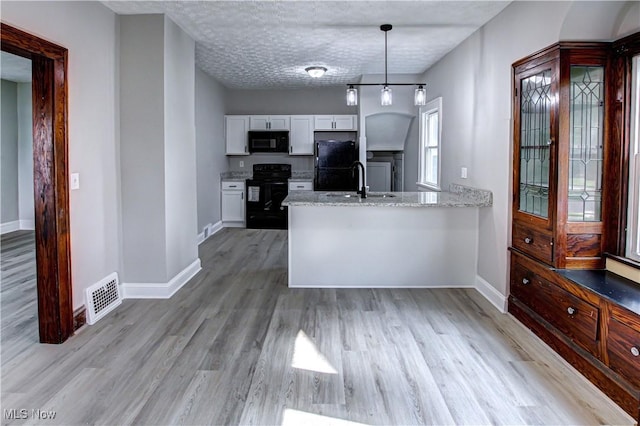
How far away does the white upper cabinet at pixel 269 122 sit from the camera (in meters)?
8.12

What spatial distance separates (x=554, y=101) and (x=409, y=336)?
187cm

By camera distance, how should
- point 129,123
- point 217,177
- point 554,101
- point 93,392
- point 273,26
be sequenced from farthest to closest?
point 217,177
point 273,26
point 129,123
point 554,101
point 93,392

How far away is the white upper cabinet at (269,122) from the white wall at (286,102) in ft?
0.81

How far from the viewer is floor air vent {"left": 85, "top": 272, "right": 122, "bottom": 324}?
348 cm

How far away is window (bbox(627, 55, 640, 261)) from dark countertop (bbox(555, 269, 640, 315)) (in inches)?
8.1

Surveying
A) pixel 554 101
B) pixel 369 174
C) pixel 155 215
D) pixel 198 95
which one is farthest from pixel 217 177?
pixel 554 101

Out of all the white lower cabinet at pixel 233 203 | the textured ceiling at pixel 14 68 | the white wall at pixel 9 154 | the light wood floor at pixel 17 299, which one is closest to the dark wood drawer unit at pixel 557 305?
the light wood floor at pixel 17 299

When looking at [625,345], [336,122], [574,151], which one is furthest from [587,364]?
[336,122]

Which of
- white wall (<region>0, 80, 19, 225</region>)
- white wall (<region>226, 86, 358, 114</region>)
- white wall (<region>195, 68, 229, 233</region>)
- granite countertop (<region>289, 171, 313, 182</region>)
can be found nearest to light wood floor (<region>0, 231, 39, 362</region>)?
white wall (<region>0, 80, 19, 225</region>)

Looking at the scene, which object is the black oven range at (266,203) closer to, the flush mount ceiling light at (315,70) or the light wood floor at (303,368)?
the flush mount ceiling light at (315,70)

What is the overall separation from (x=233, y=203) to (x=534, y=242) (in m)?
5.69

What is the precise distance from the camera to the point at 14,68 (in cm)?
635

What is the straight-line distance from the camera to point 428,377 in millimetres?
2619

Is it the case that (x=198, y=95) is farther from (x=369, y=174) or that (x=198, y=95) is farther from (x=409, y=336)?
(x=409, y=336)
